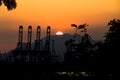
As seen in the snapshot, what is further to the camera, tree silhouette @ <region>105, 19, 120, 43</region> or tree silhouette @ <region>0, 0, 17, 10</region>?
tree silhouette @ <region>105, 19, 120, 43</region>

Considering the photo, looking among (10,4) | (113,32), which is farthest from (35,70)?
(10,4)

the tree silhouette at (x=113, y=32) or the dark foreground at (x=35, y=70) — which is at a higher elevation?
the tree silhouette at (x=113, y=32)

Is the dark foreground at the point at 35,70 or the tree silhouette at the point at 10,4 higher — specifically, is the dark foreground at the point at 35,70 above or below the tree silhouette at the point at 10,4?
below

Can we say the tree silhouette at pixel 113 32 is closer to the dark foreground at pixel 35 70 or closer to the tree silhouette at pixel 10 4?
the dark foreground at pixel 35 70

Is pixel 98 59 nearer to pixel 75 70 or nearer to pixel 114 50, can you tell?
pixel 114 50

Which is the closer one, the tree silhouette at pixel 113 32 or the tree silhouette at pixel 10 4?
the tree silhouette at pixel 10 4

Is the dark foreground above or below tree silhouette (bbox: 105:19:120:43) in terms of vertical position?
below

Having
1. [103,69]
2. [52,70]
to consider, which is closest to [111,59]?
[103,69]

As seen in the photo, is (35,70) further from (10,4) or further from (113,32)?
(10,4)

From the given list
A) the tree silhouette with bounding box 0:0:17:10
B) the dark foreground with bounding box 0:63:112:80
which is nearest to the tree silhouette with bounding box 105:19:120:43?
the dark foreground with bounding box 0:63:112:80

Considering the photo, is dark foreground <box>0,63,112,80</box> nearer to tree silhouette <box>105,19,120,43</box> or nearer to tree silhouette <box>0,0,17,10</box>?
tree silhouette <box>105,19,120,43</box>

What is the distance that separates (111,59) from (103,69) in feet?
5.10

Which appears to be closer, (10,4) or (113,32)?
(10,4)

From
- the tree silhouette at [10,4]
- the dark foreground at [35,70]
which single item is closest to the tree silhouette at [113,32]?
the dark foreground at [35,70]
